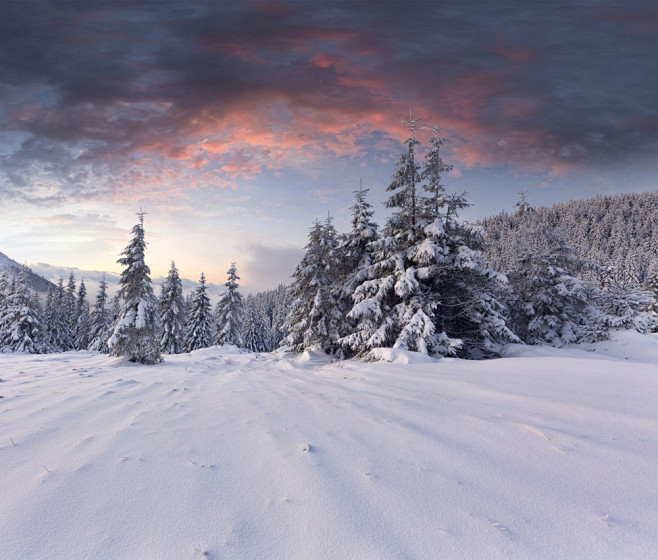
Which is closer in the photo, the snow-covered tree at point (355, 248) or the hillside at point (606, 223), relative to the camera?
the snow-covered tree at point (355, 248)

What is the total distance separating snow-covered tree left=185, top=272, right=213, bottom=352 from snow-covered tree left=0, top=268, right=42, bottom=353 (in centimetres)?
1469

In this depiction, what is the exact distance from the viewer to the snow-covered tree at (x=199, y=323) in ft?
124

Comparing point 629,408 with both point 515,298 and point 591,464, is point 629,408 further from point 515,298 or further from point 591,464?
point 515,298

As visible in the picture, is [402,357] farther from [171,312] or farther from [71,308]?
[71,308]

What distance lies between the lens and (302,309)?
18.9 m

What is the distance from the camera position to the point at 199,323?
127ft

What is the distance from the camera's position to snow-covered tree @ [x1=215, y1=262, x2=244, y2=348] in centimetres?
3548

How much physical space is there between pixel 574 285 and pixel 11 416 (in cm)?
2537

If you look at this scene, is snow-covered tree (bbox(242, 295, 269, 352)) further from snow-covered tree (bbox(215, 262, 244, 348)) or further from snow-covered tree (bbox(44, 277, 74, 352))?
snow-covered tree (bbox(44, 277, 74, 352))

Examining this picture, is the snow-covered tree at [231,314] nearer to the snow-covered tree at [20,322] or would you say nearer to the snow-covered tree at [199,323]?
the snow-covered tree at [199,323]

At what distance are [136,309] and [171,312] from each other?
16624mm

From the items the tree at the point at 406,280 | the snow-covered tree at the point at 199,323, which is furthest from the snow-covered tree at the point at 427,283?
the snow-covered tree at the point at 199,323

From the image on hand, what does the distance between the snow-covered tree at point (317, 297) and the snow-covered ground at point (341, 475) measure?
1228cm

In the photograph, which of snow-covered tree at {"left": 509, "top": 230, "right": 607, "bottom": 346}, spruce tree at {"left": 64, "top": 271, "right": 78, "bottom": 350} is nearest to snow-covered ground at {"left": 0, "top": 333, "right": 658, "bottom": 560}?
snow-covered tree at {"left": 509, "top": 230, "right": 607, "bottom": 346}
